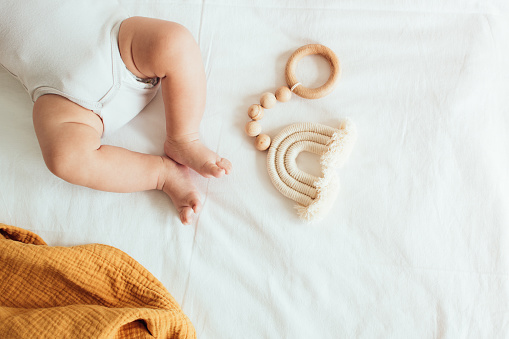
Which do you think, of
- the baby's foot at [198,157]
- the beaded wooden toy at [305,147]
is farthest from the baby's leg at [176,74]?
the beaded wooden toy at [305,147]

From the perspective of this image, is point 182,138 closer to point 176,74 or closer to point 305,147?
point 176,74

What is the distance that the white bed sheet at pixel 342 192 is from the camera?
2.76ft

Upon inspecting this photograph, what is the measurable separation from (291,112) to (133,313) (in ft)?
1.76

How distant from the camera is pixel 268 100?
36.4 inches

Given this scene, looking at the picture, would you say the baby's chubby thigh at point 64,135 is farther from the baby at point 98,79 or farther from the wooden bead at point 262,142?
the wooden bead at point 262,142

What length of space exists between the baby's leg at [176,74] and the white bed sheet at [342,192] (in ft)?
0.17

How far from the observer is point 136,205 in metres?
0.92

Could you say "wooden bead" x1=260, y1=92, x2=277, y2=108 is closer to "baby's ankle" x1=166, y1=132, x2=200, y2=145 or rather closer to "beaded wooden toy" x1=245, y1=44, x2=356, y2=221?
"beaded wooden toy" x1=245, y1=44, x2=356, y2=221

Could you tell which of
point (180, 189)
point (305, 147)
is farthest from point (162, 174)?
point (305, 147)

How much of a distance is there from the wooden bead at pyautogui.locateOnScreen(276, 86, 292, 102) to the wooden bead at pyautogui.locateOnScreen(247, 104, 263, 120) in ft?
0.16

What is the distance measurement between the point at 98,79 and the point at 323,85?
48 centimetres

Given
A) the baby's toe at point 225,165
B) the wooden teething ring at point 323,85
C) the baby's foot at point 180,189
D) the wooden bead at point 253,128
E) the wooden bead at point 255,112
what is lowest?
the baby's foot at point 180,189

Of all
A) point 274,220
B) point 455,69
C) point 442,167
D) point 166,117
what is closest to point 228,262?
point 274,220

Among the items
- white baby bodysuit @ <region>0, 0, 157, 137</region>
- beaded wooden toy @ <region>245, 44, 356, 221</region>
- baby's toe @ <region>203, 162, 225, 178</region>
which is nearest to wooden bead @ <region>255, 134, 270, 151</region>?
beaded wooden toy @ <region>245, 44, 356, 221</region>
